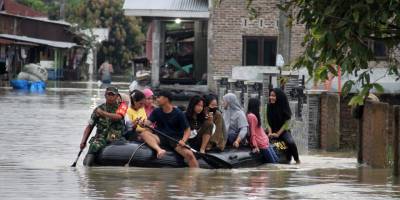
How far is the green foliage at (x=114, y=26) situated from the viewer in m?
109

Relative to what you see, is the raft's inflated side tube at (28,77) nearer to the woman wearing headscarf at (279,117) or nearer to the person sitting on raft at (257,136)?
the woman wearing headscarf at (279,117)

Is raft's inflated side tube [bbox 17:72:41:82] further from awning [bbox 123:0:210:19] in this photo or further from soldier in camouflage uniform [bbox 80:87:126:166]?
soldier in camouflage uniform [bbox 80:87:126:166]

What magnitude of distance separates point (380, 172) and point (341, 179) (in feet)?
5.06

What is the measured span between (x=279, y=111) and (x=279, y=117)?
106mm

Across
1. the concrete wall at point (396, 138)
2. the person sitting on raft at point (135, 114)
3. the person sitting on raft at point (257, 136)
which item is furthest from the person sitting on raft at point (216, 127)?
the concrete wall at point (396, 138)

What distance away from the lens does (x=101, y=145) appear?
64.9 ft

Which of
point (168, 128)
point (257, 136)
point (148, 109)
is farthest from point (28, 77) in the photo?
point (168, 128)

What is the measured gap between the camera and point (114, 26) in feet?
363

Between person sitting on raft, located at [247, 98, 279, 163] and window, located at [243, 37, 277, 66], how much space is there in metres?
27.4

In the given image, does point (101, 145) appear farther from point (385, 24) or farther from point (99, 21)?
point (99, 21)

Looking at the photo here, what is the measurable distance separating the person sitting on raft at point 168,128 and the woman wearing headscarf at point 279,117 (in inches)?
110

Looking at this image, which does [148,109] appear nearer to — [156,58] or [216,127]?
[216,127]

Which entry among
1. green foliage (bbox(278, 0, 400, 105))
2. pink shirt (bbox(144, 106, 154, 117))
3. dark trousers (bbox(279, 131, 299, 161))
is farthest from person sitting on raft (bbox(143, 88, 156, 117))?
green foliage (bbox(278, 0, 400, 105))

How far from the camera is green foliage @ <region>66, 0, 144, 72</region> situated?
109 m
